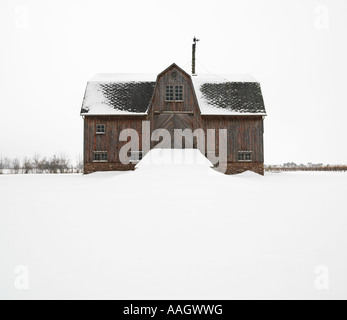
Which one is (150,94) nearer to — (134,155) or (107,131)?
(107,131)

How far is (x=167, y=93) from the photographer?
80.9ft

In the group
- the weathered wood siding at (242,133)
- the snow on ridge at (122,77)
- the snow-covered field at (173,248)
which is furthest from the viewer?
the snow on ridge at (122,77)

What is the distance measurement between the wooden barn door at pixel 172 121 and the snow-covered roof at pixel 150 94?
1.32 meters

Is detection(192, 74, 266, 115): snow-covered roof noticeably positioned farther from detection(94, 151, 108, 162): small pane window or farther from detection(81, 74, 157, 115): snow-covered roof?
detection(94, 151, 108, 162): small pane window

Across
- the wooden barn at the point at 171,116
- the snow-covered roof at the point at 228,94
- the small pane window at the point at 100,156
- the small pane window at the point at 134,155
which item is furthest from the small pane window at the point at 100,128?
the snow-covered roof at the point at 228,94

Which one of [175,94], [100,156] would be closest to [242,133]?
[175,94]

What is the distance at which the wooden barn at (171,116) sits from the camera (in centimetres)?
2461

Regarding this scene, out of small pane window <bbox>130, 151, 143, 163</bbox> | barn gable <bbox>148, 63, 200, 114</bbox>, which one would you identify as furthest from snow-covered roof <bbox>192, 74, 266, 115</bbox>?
small pane window <bbox>130, 151, 143, 163</bbox>

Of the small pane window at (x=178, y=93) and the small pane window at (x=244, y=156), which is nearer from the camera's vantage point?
the small pane window at (x=178, y=93)

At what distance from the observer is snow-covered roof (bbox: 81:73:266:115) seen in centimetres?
2527

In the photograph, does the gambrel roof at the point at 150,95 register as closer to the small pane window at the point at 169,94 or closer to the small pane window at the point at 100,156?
the small pane window at the point at 169,94
